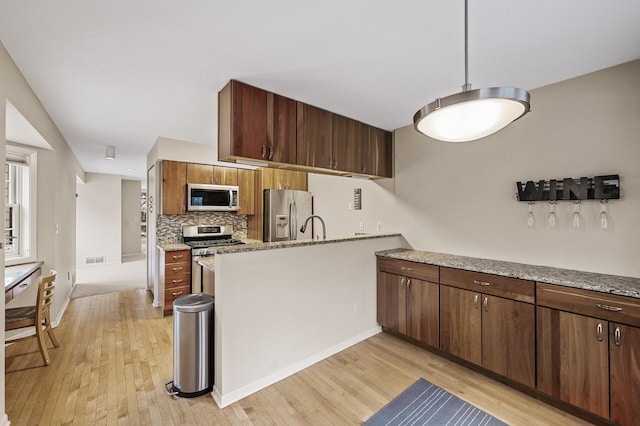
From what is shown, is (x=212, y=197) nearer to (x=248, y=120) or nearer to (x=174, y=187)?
(x=174, y=187)

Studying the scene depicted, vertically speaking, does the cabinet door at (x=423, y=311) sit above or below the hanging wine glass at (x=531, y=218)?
below

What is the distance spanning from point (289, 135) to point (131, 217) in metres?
8.05

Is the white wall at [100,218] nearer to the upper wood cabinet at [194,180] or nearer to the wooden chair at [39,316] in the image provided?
the upper wood cabinet at [194,180]

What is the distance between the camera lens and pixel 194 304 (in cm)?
226

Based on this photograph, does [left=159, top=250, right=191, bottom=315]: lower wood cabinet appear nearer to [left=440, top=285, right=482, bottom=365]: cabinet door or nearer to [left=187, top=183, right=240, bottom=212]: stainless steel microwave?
[left=187, top=183, right=240, bottom=212]: stainless steel microwave

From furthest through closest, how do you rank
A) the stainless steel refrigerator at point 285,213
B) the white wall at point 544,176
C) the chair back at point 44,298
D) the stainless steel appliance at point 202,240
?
the stainless steel refrigerator at point 285,213, the stainless steel appliance at point 202,240, the chair back at point 44,298, the white wall at point 544,176

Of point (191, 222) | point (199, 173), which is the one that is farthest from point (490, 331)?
point (191, 222)

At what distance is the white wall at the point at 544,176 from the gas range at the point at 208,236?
3.06 meters

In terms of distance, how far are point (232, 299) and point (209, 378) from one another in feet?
2.29

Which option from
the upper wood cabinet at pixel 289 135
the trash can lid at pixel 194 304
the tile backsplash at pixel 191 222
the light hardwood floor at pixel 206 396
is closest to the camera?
the light hardwood floor at pixel 206 396

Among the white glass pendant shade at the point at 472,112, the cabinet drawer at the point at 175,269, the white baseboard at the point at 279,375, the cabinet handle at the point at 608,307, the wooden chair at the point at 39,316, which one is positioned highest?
the white glass pendant shade at the point at 472,112

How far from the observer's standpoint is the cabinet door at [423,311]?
2770 millimetres

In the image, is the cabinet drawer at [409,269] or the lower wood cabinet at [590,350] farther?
the cabinet drawer at [409,269]

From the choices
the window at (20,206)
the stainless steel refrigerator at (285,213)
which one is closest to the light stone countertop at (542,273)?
the stainless steel refrigerator at (285,213)
